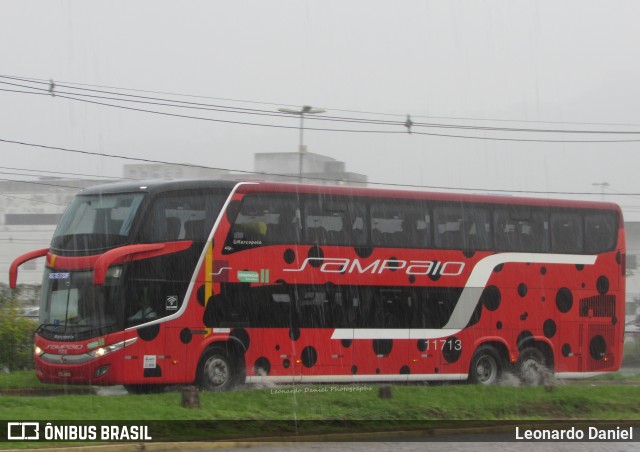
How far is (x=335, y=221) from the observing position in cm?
2023

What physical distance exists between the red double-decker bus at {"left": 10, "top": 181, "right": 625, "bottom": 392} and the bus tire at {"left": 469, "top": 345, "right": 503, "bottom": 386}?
0.03 metres

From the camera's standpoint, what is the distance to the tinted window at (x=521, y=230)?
864 inches

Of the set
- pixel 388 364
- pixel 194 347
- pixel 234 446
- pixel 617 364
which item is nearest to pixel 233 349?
pixel 194 347

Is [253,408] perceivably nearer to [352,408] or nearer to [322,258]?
[352,408]

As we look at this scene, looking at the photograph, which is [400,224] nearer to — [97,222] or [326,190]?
[326,190]

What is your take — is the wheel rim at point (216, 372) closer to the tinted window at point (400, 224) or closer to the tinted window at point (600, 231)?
the tinted window at point (400, 224)

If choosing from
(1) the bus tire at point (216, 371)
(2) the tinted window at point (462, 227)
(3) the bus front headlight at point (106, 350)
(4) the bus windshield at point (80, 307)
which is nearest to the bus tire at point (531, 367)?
(2) the tinted window at point (462, 227)

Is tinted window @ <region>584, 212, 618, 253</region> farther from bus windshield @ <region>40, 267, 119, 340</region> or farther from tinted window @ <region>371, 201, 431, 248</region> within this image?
bus windshield @ <region>40, 267, 119, 340</region>

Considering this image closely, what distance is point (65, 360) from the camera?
17.8 m

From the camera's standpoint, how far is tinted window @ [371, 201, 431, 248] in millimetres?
20547

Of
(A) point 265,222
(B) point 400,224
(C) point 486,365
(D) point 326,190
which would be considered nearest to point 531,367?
(C) point 486,365

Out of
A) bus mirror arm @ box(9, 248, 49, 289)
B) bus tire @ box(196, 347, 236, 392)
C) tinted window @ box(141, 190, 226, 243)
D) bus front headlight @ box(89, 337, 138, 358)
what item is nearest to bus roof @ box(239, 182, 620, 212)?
tinted window @ box(141, 190, 226, 243)

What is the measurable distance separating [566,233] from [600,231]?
1.05 meters

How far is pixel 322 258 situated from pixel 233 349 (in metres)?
2.67
